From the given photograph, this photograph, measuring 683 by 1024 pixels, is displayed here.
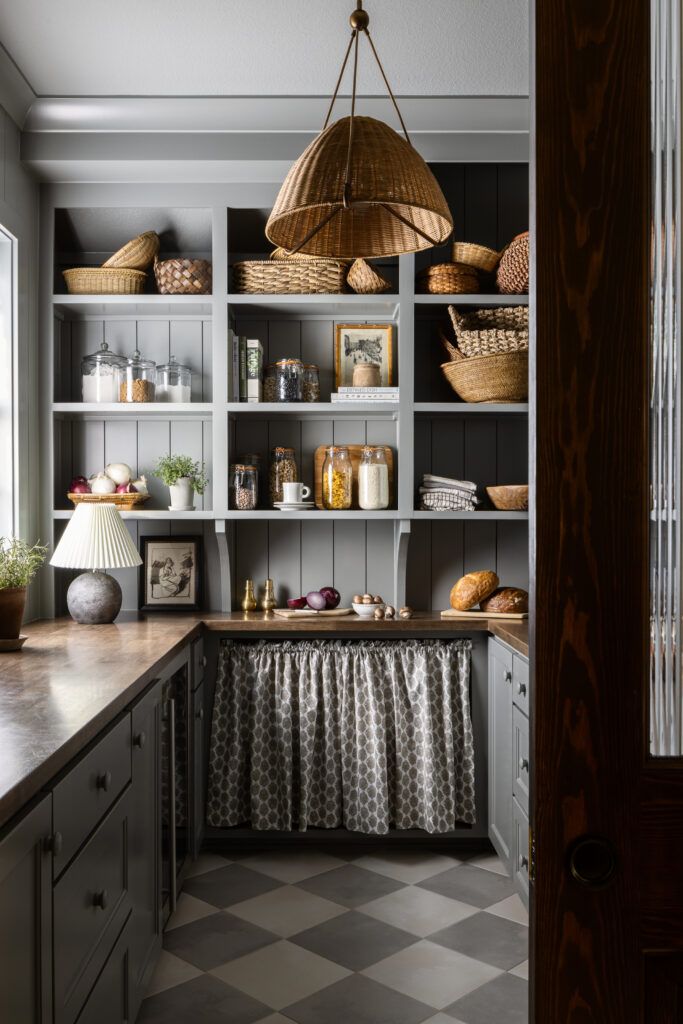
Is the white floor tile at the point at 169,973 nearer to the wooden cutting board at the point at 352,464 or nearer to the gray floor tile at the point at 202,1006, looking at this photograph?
the gray floor tile at the point at 202,1006

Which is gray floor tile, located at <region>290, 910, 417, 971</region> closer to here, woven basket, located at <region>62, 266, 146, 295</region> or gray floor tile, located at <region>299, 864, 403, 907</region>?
gray floor tile, located at <region>299, 864, 403, 907</region>

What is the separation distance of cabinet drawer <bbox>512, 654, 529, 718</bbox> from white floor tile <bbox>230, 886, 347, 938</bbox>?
35.3 inches

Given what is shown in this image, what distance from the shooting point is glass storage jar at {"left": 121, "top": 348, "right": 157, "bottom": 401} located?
3.53 metres

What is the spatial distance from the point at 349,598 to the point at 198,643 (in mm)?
784

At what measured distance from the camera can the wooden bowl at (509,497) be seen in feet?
11.3

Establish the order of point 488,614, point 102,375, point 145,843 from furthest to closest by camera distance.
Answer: point 102,375 < point 488,614 < point 145,843

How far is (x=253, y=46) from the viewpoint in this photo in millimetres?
2912

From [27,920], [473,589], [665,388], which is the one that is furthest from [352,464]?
[665,388]

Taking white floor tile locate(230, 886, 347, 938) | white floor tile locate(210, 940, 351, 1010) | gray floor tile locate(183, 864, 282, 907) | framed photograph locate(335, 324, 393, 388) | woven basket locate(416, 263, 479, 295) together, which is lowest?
gray floor tile locate(183, 864, 282, 907)

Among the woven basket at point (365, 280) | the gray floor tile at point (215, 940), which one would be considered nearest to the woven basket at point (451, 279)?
the woven basket at point (365, 280)

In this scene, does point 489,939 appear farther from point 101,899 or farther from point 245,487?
point 245,487

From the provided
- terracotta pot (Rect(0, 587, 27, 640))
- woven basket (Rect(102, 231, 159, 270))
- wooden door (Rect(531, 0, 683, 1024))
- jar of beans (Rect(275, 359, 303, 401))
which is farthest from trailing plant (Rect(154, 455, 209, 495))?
wooden door (Rect(531, 0, 683, 1024))

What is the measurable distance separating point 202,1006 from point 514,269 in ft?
8.96

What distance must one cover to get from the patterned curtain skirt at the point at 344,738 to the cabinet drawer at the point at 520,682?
434mm
